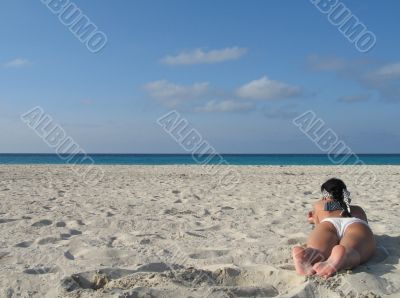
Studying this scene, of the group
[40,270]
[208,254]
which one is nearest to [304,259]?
[208,254]

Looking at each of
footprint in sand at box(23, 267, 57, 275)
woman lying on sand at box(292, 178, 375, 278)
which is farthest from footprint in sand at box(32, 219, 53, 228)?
woman lying on sand at box(292, 178, 375, 278)

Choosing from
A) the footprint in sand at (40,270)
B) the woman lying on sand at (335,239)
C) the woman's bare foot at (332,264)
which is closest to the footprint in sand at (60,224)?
the footprint in sand at (40,270)

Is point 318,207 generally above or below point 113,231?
above

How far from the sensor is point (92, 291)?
9.02 ft

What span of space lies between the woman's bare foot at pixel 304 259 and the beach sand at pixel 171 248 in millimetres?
73

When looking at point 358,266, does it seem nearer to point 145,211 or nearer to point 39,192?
point 145,211

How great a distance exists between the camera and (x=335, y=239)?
343cm

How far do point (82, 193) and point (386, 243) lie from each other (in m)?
6.04

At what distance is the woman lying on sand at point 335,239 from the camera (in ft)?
10.1

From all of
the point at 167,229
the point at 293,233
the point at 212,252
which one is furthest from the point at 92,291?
the point at 293,233

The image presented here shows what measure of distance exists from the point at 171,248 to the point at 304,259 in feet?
4.58

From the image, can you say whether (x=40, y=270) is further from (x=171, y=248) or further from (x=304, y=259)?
(x=304, y=259)

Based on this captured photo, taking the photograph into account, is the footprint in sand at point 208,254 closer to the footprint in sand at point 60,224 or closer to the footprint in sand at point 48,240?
the footprint in sand at point 48,240

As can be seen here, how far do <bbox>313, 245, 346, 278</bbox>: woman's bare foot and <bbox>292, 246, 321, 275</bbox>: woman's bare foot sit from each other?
0.06 meters
